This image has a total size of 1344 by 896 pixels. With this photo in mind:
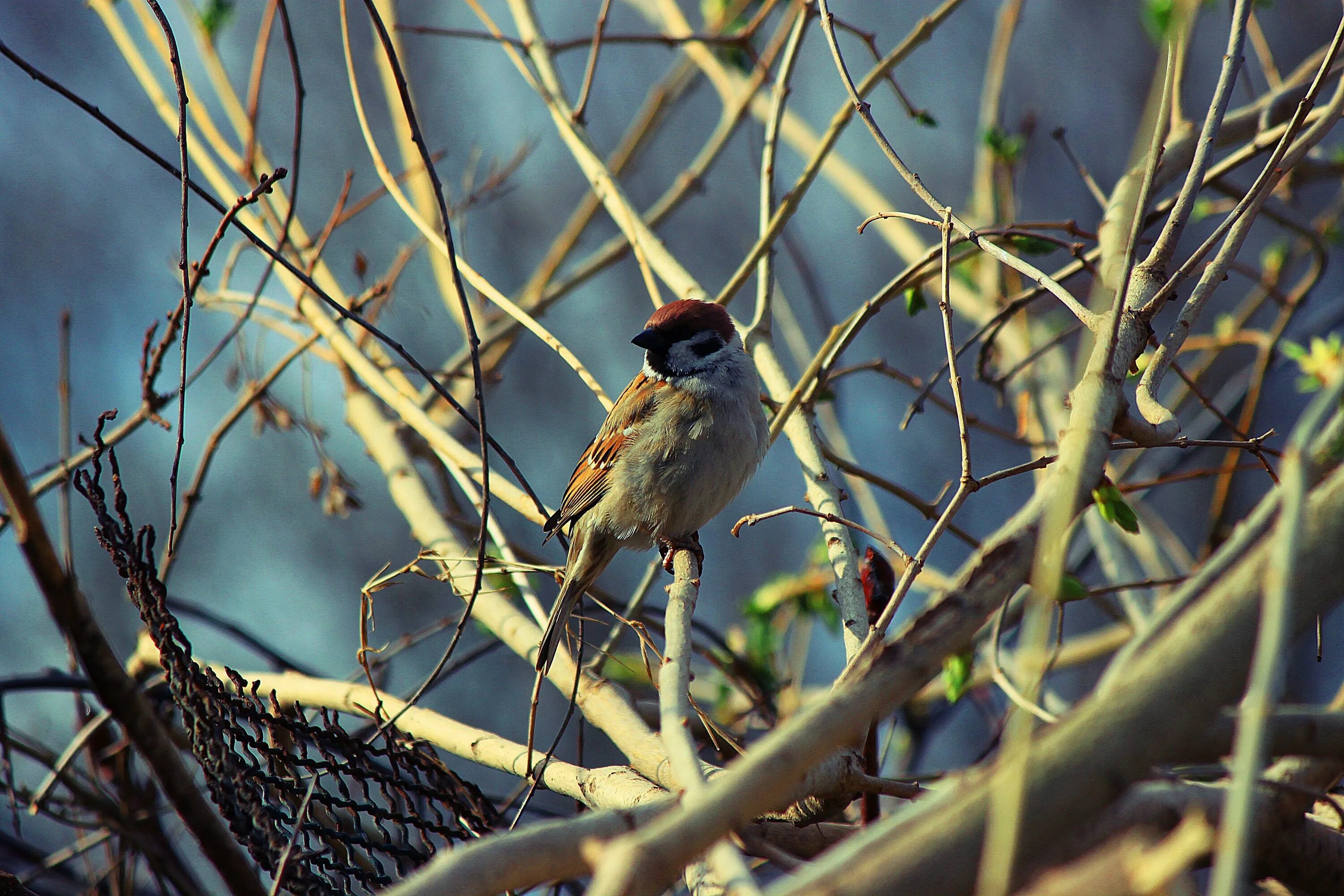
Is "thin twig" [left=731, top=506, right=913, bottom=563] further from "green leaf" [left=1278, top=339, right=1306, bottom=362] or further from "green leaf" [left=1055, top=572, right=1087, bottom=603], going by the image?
"green leaf" [left=1278, top=339, right=1306, bottom=362]

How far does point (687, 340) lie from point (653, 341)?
115 millimetres

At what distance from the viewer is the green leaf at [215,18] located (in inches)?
139

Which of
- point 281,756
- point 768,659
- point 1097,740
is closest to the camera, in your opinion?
point 1097,740

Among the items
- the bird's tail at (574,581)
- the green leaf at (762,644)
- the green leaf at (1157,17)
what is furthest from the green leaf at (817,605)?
the green leaf at (1157,17)

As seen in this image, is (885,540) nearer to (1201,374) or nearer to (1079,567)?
(1079,567)

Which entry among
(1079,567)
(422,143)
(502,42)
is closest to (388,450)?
(502,42)

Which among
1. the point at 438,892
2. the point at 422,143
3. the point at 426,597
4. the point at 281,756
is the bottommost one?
the point at 438,892

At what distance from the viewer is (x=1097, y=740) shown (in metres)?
0.85

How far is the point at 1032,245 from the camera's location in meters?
2.49

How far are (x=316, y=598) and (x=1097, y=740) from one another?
27.4ft

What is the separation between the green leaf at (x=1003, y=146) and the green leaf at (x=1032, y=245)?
118 cm

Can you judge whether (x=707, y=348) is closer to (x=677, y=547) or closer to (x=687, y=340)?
(x=687, y=340)

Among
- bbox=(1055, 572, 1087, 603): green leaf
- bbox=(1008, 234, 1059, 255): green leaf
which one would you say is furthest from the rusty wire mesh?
bbox=(1008, 234, 1059, 255): green leaf

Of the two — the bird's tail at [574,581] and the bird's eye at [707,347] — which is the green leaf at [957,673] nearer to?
the bird's tail at [574,581]
